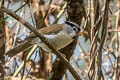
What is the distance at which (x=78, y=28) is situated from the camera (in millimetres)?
2299

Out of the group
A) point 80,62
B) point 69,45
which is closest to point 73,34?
point 69,45

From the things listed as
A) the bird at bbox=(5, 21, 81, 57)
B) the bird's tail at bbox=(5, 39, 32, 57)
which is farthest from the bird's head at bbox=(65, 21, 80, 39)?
the bird's tail at bbox=(5, 39, 32, 57)

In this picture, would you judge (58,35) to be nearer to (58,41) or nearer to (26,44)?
(58,41)

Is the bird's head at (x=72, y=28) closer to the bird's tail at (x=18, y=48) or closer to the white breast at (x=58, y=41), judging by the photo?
the white breast at (x=58, y=41)

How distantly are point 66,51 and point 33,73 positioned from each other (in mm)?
925

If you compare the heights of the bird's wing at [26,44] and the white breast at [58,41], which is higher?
the bird's wing at [26,44]

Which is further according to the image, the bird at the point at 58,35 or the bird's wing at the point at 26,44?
the bird at the point at 58,35

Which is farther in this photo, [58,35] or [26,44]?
[58,35]

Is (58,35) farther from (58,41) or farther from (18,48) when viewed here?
(18,48)

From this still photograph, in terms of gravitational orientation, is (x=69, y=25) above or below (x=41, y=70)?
above

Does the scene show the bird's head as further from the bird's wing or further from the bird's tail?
the bird's tail

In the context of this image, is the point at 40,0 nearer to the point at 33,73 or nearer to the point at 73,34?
the point at 33,73

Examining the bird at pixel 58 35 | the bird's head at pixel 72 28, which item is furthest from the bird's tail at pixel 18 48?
the bird's head at pixel 72 28

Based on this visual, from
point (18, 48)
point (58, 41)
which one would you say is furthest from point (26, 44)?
point (58, 41)
